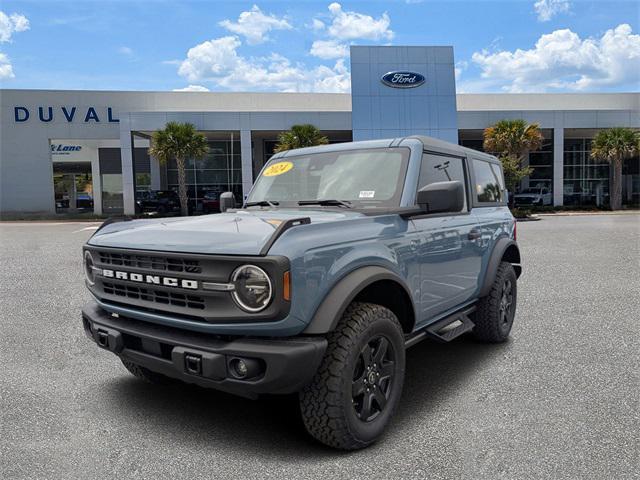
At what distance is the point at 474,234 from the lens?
433 centimetres

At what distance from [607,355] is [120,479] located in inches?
167

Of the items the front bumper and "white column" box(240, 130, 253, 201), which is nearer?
the front bumper

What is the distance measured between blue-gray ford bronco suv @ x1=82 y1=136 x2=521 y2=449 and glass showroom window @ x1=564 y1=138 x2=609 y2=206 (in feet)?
129

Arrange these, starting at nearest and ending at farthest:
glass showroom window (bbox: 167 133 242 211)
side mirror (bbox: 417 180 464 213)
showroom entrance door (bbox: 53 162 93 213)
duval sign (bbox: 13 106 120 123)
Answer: side mirror (bbox: 417 180 464 213) → duval sign (bbox: 13 106 120 123) → glass showroom window (bbox: 167 133 242 211) → showroom entrance door (bbox: 53 162 93 213)

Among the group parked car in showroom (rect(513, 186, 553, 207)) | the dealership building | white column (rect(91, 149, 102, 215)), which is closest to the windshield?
the dealership building

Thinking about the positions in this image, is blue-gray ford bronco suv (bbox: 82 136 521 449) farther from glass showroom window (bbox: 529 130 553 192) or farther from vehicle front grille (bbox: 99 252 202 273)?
glass showroom window (bbox: 529 130 553 192)

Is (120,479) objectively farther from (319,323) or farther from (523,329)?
(523,329)

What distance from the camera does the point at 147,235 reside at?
3027mm

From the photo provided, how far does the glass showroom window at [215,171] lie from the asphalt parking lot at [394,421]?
3175 centimetres

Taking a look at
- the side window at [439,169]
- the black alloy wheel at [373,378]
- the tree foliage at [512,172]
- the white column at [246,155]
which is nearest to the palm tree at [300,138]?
the white column at [246,155]

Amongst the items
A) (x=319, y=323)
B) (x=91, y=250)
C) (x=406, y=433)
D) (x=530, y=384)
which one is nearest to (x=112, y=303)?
(x=91, y=250)

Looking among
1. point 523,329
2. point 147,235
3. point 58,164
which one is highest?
point 58,164

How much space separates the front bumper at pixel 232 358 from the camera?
2.50m

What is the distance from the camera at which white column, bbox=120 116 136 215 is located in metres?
A: 30.3
